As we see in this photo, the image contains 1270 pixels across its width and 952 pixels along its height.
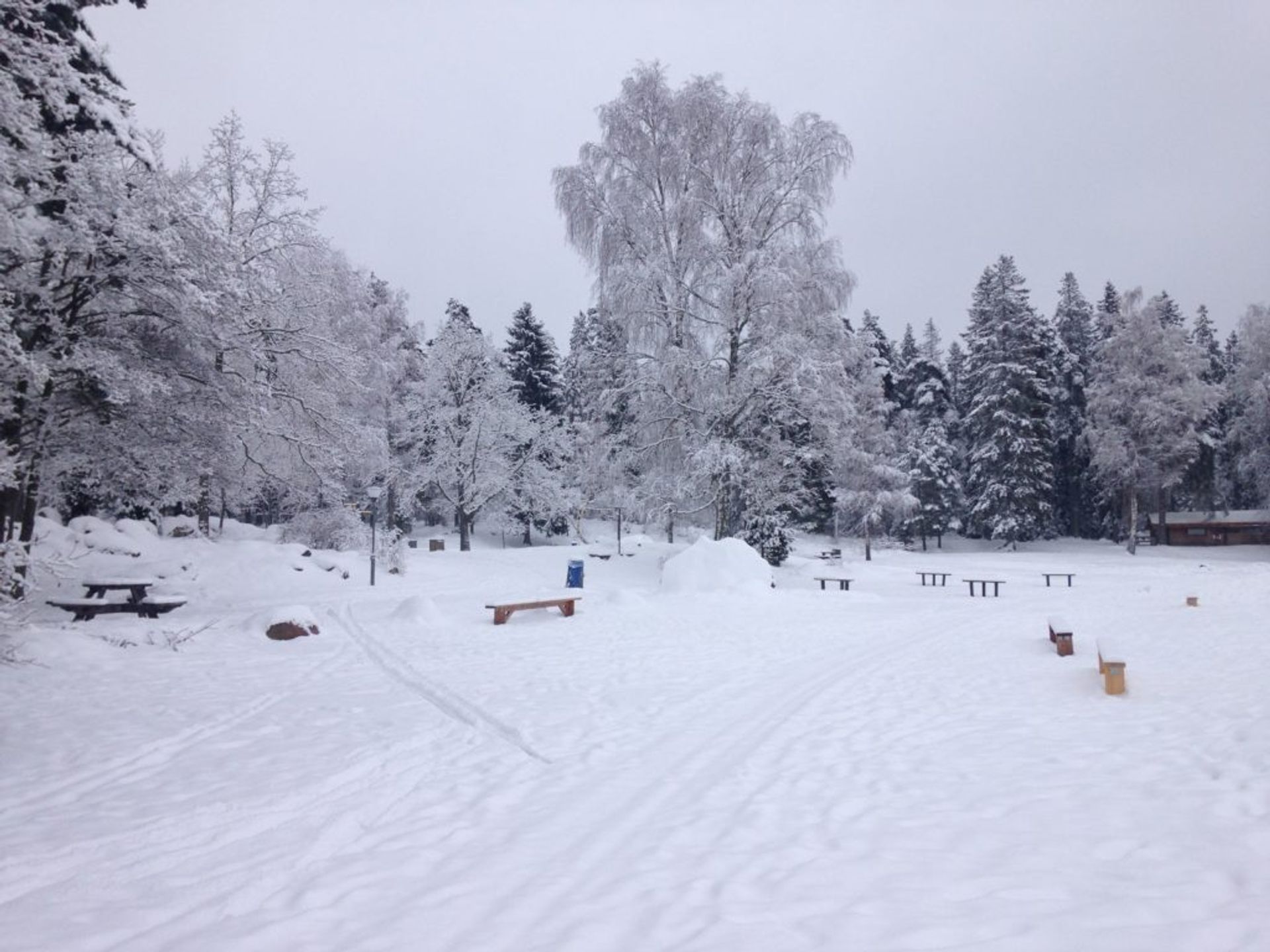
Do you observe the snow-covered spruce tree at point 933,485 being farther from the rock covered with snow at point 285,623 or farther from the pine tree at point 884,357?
the rock covered with snow at point 285,623

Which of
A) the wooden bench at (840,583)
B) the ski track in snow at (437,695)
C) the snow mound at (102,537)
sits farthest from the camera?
the wooden bench at (840,583)

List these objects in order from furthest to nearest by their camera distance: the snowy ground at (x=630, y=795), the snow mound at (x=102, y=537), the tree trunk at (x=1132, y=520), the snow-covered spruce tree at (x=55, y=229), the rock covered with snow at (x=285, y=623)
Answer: the tree trunk at (x=1132, y=520), the snow mound at (x=102, y=537), the rock covered with snow at (x=285, y=623), the snow-covered spruce tree at (x=55, y=229), the snowy ground at (x=630, y=795)

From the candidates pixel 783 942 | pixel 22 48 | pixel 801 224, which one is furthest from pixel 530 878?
pixel 801 224

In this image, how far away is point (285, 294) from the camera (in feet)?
54.2

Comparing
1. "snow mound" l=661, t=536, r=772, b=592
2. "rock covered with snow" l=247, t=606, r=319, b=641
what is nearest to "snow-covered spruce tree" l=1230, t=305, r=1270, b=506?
"snow mound" l=661, t=536, r=772, b=592

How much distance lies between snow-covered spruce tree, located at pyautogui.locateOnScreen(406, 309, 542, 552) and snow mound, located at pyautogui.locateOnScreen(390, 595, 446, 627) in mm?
19771

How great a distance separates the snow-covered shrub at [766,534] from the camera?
907 inches

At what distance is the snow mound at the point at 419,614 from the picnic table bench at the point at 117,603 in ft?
11.0

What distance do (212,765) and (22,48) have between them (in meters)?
6.43

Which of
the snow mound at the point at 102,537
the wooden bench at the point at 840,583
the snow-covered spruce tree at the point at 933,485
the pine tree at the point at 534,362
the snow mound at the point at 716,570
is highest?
the pine tree at the point at 534,362

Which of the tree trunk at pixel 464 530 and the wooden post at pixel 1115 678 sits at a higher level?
the tree trunk at pixel 464 530

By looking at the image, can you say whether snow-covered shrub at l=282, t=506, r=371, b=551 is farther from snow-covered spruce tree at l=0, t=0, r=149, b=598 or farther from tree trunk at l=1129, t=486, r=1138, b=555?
tree trunk at l=1129, t=486, r=1138, b=555

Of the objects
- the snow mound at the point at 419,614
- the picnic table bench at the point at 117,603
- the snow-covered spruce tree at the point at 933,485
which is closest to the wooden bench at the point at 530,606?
the snow mound at the point at 419,614

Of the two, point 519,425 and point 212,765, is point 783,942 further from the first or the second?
point 519,425
